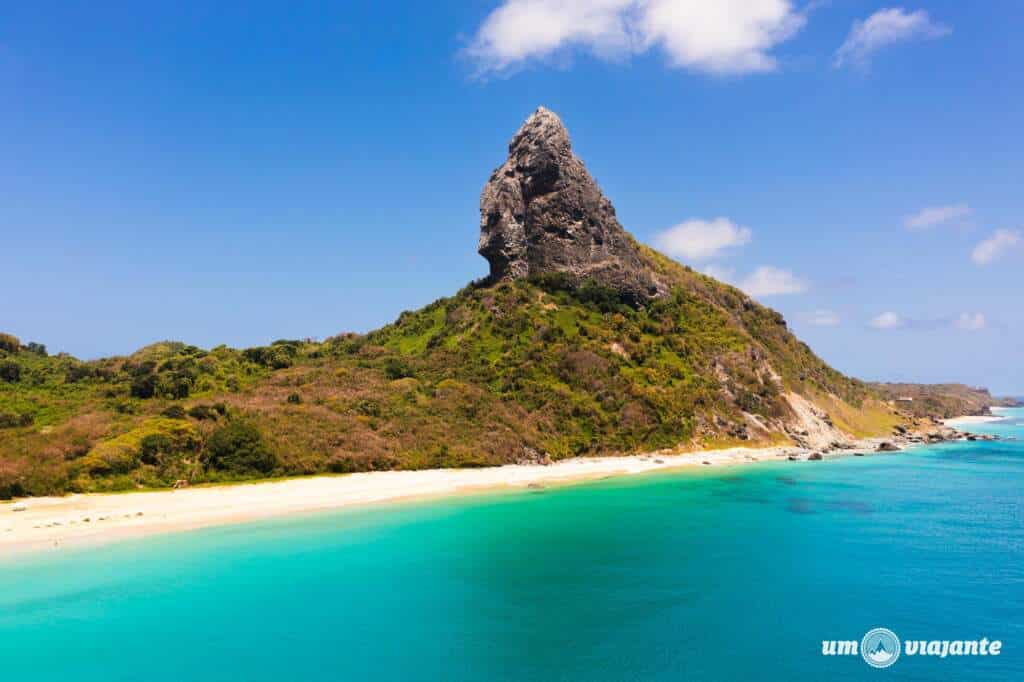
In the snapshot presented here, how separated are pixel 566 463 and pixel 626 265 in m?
47.4

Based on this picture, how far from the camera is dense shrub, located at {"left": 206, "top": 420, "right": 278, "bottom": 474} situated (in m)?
47.5

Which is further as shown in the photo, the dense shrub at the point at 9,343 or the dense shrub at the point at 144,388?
the dense shrub at the point at 9,343

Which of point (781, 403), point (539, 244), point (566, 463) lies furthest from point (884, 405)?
point (566, 463)

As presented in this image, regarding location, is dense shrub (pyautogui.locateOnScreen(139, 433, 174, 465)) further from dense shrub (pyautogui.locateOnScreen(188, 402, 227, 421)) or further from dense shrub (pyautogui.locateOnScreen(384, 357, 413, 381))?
dense shrub (pyautogui.locateOnScreen(384, 357, 413, 381))

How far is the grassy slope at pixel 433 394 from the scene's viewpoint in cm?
4672

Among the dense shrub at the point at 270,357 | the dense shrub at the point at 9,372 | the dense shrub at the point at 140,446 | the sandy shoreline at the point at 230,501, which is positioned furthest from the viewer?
the dense shrub at the point at 270,357

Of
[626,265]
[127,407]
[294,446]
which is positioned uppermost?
[626,265]

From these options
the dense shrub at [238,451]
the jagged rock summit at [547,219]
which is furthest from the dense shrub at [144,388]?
the jagged rock summit at [547,219]

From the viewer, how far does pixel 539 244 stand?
9669 cm

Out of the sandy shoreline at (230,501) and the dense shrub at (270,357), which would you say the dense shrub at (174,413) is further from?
the dense shrub at (270,357)

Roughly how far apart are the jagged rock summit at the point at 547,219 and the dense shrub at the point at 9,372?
59.7 m

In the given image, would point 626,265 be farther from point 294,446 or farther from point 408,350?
point 294,446

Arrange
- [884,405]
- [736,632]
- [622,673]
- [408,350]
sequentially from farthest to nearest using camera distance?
[884,405] < [408,350] < [736,632] < [622,673]

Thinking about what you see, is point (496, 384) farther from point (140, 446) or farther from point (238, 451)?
point (140, 446)
